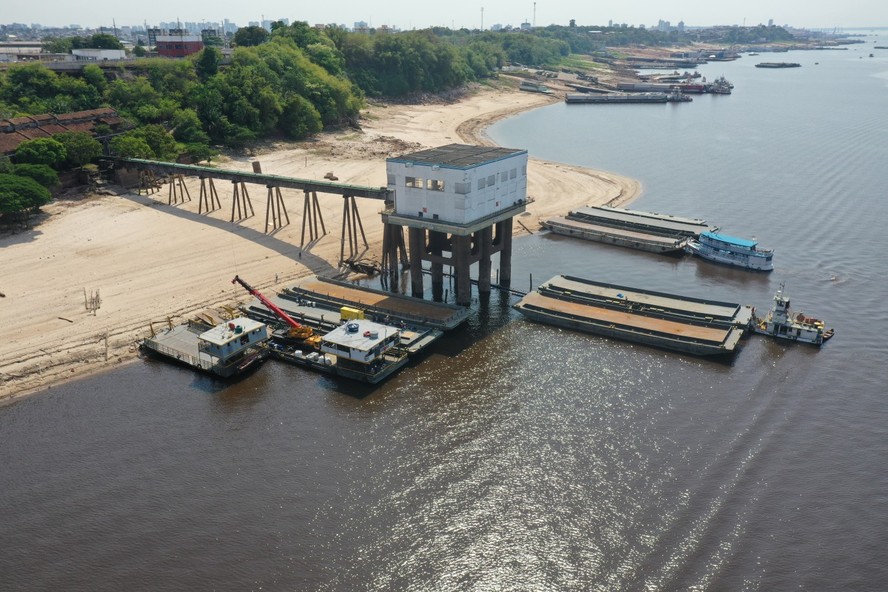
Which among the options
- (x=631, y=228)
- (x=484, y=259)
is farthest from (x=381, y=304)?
(x=631, y=228)

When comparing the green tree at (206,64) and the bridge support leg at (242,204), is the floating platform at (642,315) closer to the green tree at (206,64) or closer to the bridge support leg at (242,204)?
the bridge support leg at (242,204)

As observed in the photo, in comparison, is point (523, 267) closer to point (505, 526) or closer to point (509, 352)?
point (509, 352)

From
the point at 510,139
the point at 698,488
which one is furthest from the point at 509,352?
the point at 510,139

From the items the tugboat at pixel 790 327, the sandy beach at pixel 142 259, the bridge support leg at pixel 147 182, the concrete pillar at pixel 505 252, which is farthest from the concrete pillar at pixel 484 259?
the bridge support leg at pixel 147 182

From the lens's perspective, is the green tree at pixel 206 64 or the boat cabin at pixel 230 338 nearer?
the boat cabin at pixel 230 338

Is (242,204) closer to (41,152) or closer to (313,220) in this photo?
(313,220)
